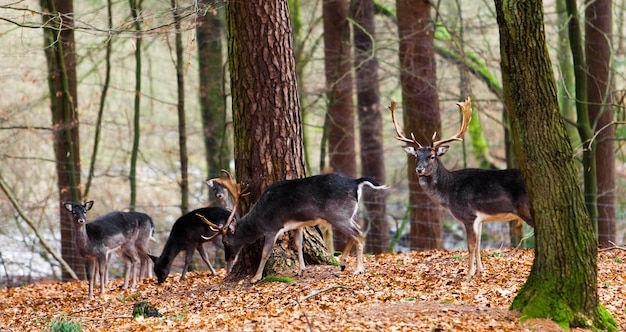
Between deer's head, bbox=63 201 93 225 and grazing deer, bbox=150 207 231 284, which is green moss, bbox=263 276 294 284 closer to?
grazing deer, bbox=150 207 231 284

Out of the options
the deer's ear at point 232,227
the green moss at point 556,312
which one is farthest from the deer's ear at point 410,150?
the green moss at point 556,312

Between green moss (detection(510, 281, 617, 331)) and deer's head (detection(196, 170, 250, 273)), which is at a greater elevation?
deer's head (detection(196, 170, 250, 273))

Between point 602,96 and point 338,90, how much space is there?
5.50m

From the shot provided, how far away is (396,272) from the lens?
34.7 feet

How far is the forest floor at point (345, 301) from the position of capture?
7.97 meters

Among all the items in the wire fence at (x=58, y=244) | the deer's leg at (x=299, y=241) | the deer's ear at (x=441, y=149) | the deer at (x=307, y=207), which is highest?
the deer's ear at (x=441, y=149)

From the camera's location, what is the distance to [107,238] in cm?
1293

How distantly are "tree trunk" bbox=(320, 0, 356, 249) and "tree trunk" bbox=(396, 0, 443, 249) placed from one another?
179cm

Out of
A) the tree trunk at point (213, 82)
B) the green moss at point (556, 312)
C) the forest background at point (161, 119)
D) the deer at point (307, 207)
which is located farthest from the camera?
the tree trunk at point (213, 82)

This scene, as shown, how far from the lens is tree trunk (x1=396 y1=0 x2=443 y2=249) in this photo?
1596 centimetres

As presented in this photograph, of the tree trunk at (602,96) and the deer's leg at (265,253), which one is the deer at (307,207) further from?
the tree trunk at (602,96)

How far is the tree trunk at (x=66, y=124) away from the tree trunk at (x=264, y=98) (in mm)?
6310

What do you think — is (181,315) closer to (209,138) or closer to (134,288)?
(134,288)

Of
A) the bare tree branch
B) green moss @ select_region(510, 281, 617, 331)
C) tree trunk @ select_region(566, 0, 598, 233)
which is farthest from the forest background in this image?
green moss @ select_region(510, 281, 617, 331)
